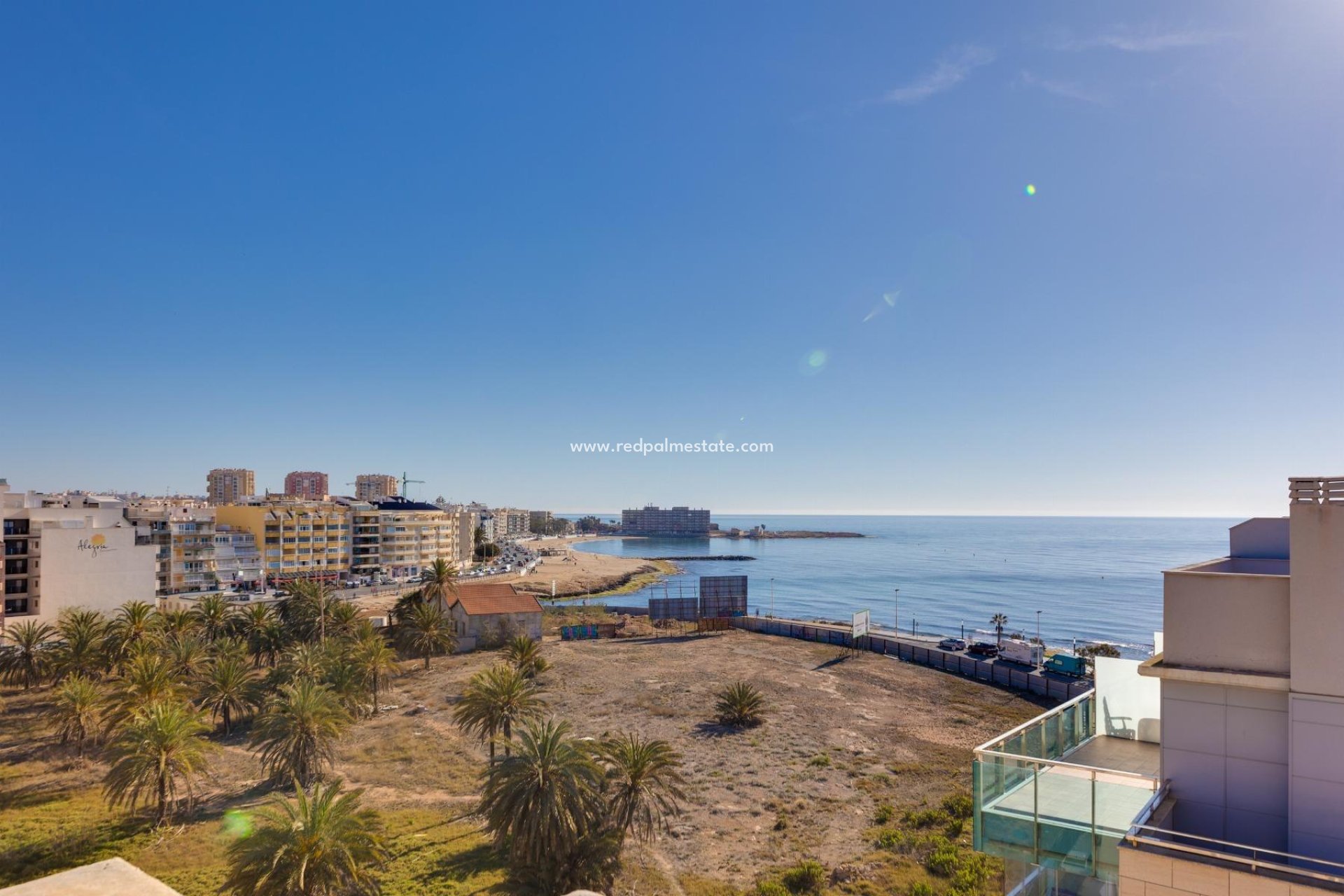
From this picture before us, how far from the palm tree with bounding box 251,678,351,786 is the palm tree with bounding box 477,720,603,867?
11135mm

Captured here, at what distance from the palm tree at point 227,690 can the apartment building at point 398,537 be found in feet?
251

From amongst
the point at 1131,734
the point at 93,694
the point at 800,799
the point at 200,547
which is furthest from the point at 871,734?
the point at 200,547

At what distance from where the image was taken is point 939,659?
58.8 m

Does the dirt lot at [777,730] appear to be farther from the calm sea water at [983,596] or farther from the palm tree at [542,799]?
the calm sea water at [983,596]

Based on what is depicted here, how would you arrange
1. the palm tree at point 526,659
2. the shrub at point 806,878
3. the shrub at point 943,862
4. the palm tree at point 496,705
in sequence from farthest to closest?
the palm tree at point 526,659
the palm tree at point 496,705
the shrub at point 943,862
the shrub at point 806,878

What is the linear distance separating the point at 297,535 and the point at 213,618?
60070mm

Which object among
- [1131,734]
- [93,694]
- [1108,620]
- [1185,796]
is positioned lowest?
[1108,620]

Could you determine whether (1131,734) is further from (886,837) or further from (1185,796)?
(886,837)

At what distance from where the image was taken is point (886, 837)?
82.5 ft

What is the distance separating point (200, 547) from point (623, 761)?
9845cm

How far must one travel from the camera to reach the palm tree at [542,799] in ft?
68.5

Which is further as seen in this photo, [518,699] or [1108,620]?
[1108,620]

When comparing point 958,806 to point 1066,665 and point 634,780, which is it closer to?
point 634,780

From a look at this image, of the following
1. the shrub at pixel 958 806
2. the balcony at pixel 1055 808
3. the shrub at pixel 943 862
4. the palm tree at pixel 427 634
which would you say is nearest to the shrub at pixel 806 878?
the shrub at pixel 943 862
